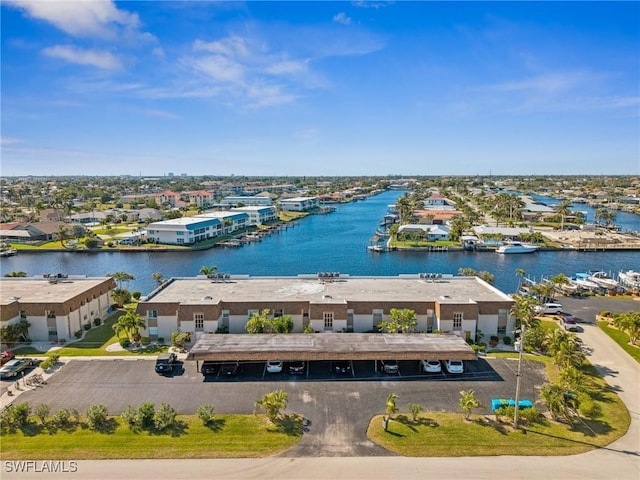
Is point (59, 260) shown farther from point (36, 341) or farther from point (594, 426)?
point (594, 426)

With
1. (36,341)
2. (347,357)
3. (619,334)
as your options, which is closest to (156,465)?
(347,357)

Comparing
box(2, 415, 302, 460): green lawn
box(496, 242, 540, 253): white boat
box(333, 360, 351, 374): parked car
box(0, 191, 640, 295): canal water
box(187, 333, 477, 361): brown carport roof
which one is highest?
box(187, 333, 477, 361): brown carport roof

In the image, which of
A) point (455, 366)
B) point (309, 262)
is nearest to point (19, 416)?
point (455, 366)

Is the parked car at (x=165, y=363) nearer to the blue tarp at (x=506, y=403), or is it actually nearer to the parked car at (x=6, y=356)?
the parked car at (x=6, y=356)

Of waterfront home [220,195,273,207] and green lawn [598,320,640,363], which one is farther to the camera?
waterfront home [220,195,273,207]

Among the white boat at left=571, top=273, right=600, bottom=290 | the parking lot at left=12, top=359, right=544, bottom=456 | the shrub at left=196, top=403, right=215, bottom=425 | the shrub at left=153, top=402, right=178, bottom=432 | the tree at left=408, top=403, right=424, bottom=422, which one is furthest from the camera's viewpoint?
the white boat at left=571, top=273, right=600, bottom=290

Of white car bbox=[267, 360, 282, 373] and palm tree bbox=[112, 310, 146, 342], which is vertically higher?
palm tree bbox=[112, 310, 146, 342]
